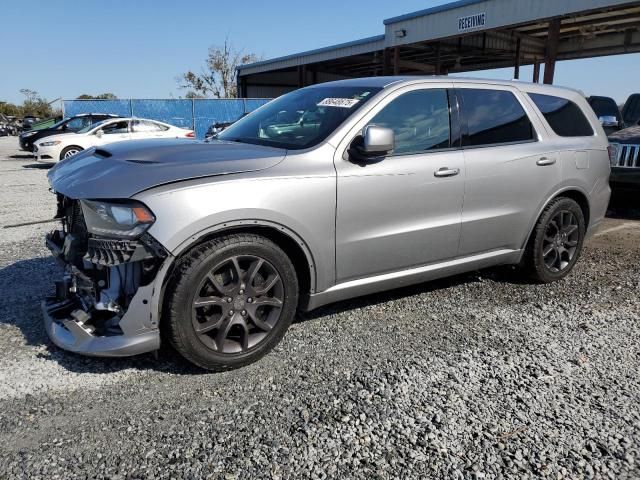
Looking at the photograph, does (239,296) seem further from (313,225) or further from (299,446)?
(299,446)

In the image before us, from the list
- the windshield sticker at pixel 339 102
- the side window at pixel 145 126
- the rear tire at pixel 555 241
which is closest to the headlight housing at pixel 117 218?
the windshield sticker at pixel 339 102

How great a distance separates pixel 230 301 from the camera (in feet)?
9.59

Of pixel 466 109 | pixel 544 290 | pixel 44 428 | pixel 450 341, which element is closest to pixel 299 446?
pixel 44 428

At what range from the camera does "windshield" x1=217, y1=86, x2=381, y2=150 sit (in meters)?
3.40

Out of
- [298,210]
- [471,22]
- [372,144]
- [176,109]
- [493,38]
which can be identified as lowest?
[298,210]

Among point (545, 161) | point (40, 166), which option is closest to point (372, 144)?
point (545, 161)

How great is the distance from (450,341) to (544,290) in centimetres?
156

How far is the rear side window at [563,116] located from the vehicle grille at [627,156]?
2792mm

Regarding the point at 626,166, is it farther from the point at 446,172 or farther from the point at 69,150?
the point at 69,150

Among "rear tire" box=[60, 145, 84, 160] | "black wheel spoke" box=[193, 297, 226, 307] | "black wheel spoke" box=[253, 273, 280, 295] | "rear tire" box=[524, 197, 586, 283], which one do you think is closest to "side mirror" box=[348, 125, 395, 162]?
"black wheel spoke" box=[253, 273, 280, 295]

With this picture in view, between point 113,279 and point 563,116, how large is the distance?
13.3ft

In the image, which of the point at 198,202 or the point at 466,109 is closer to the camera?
the point at 198,202

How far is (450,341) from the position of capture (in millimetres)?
3461

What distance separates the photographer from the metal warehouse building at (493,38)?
44.9 feet
